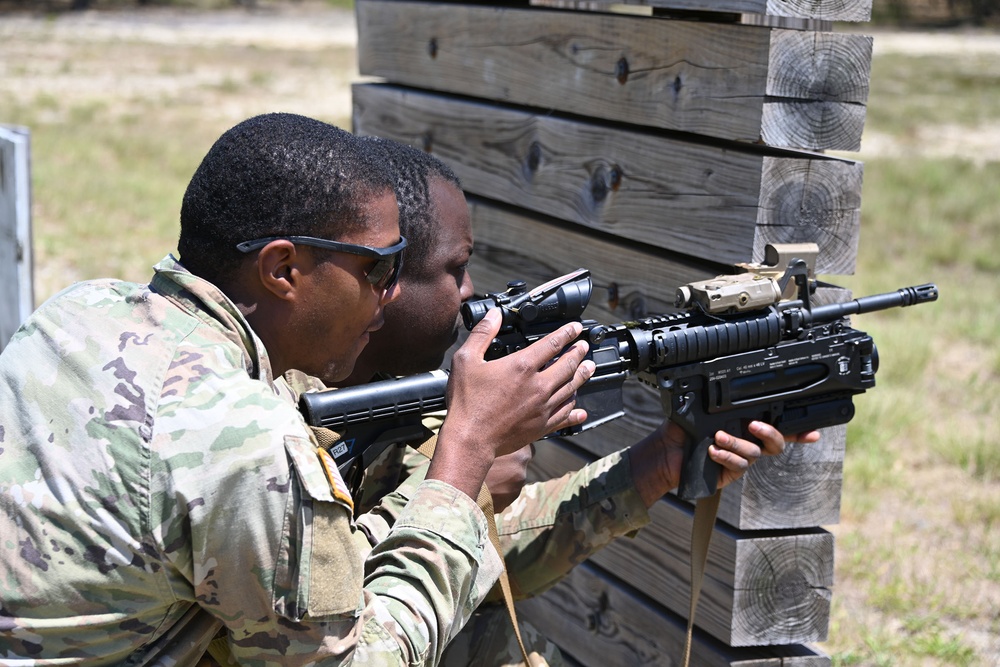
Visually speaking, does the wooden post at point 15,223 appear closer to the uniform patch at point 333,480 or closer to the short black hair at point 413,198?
the short black hair at point 413,198

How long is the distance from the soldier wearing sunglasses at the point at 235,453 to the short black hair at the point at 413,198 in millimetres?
678

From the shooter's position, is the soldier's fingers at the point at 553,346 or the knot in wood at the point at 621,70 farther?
the knot in wood at the point at 621,70

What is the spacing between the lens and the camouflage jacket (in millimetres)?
2855

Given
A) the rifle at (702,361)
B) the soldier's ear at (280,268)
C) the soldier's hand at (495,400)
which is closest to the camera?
the soldier's ear at (280,268)

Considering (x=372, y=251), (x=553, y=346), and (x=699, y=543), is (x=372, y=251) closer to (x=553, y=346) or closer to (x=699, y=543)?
(x=553, y=346)

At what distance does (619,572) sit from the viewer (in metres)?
3.54

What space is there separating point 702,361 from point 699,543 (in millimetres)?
597

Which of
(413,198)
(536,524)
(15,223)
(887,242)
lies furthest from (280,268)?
(887,242)

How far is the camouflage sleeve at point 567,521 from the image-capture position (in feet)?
9.39

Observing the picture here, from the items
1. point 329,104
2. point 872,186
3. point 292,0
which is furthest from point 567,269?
point 292,0

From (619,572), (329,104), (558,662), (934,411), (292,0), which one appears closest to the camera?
(558,662)

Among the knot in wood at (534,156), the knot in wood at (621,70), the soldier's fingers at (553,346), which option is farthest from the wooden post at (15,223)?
the soldier's fingers at (553,346)

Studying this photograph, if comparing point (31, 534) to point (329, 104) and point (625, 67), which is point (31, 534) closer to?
point (625, 67)

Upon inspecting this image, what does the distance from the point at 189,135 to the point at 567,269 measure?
40.8ft
